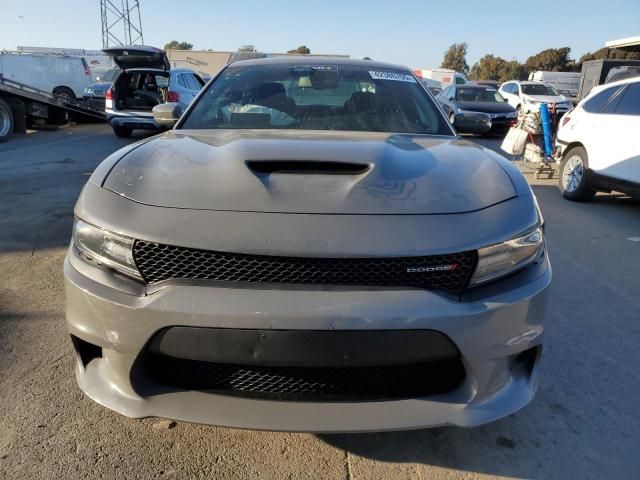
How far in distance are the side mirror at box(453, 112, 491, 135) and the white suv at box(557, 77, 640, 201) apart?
12.0ft

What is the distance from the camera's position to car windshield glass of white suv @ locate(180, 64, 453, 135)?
9.31 ft

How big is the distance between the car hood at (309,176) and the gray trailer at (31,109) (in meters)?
12.1

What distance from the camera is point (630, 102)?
6.36 m

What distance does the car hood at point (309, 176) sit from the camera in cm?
165

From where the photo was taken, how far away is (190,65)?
31297 mm

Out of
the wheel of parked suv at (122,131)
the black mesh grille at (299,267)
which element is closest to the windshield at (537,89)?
the wheel of parked suv at (122,131)

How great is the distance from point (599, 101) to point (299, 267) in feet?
23.1

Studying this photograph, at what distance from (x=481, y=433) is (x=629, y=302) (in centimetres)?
218

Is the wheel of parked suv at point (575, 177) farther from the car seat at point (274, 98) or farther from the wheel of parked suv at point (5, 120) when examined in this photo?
the wheel of parked suv at point (5, 120)

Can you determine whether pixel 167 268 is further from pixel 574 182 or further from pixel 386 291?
pixel 574 182

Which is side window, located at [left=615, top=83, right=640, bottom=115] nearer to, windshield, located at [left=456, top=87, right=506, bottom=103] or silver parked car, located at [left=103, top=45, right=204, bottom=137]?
silver parked car, located at [left=103, top=45, right=204, bottom=137]

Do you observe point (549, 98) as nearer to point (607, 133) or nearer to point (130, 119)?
point (607, 133)

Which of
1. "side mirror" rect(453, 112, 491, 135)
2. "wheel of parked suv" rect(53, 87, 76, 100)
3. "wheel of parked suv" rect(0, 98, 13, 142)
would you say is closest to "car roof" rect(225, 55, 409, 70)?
"side mirror" rect(453, 112, 491, 135)

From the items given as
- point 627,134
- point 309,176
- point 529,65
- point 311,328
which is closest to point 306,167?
point 309,176
